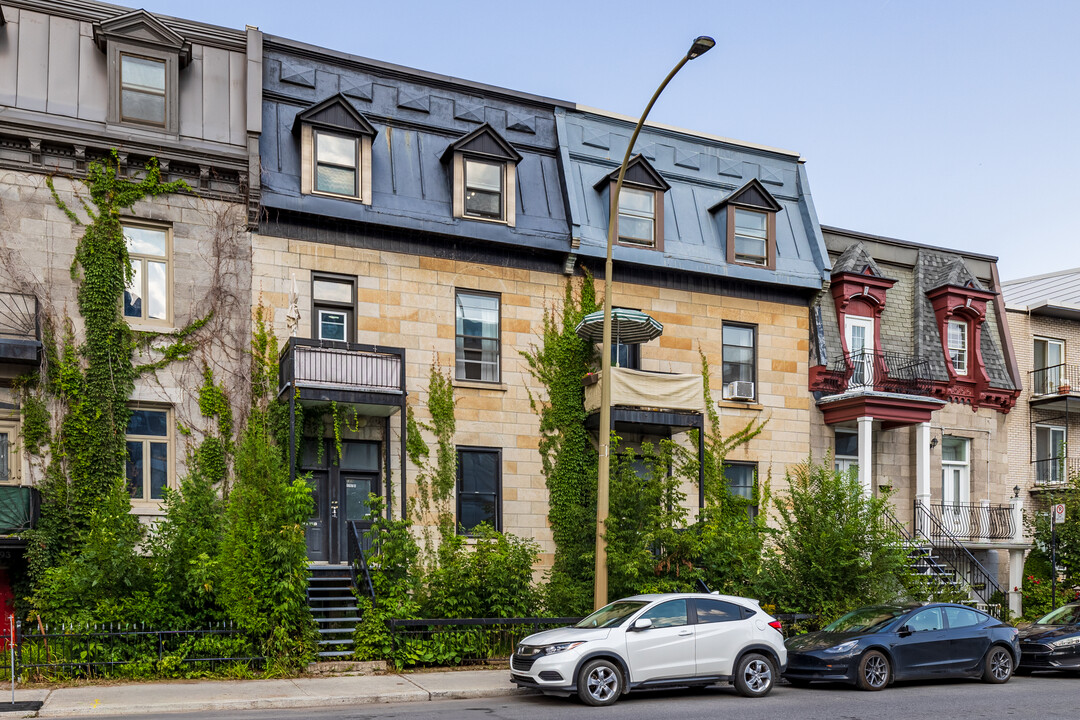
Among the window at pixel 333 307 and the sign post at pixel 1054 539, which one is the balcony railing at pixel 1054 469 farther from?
the window at pixel 333 307

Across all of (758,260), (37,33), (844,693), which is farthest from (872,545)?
(37,33)

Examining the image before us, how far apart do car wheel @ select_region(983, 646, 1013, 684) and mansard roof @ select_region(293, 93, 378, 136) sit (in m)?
15.6

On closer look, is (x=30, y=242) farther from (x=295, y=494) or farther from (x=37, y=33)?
(x=295, y=494)

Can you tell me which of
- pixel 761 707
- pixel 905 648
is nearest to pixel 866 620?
pixel 905 648

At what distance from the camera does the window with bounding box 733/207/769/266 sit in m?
25.8

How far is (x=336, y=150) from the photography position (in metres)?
21.6

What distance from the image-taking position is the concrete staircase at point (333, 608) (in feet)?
56.5

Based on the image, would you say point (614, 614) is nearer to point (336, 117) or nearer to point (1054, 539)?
point (336, 117)

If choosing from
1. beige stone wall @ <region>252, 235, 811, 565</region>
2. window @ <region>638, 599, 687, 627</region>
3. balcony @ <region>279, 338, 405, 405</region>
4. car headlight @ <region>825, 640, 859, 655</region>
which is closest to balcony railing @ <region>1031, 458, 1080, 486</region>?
beige stone wall @ <region>252, 235, 811, 565</region>

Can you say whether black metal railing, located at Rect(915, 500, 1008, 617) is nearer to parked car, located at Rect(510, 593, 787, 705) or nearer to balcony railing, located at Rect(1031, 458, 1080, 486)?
balcony railing, located at Rect(1031, 458, 1080, 486)

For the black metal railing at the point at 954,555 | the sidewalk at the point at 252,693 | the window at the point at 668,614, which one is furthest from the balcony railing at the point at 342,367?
the black metal railing at the point at 954,555

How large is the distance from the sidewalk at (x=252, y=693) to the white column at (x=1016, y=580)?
16.1 metres

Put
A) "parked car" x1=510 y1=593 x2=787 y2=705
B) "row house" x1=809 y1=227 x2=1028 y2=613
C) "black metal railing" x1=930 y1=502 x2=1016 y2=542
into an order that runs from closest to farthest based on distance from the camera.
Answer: "parked car" x1=510 y1=593 x2=787 y2=705 → "row house" x1=809 y1=227 x2=1028 y2=613 → "black metal railing" x1=930 y1=502 x2=1016 y2=542

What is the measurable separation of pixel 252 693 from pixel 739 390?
1442 centimetres
